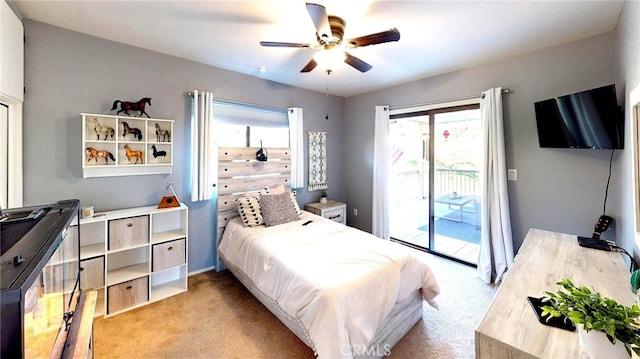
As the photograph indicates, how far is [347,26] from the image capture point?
2.18 m

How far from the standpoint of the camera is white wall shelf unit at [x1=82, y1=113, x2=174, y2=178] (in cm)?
242

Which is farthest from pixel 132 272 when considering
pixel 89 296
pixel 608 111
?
pixel 608 111

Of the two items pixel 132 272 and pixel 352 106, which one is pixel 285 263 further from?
pixel 352 106

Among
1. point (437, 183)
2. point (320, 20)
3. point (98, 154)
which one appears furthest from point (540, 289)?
point (98, 154)

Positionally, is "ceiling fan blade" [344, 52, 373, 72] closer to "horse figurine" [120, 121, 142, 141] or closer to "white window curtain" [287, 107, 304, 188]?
"white window curtain" [287, 107, 304, 188]

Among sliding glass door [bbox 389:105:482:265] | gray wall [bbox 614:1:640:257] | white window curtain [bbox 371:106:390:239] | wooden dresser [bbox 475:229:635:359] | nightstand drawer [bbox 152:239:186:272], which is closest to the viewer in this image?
Answer: wooden dresser [bbox 475:229:635:359]

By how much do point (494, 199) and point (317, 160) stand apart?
8.33ft

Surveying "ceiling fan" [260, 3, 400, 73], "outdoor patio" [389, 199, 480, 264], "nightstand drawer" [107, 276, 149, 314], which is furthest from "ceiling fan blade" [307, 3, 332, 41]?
"outdoor patio" [389, 199, 480, 264]

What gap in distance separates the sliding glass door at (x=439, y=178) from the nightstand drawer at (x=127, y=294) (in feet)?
11.3

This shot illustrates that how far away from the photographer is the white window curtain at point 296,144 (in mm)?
3887

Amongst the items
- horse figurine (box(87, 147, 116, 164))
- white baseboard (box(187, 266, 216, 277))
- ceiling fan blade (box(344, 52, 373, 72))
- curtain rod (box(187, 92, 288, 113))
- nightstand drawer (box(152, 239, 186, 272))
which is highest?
ceiling fan blade (box(344, 52, 373, 72))

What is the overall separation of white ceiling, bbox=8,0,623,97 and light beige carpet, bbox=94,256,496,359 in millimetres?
2548

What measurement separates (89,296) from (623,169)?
3.85 meters

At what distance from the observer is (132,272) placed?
2523mm
